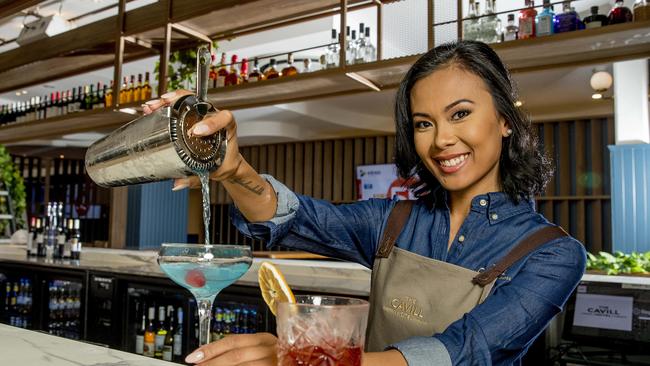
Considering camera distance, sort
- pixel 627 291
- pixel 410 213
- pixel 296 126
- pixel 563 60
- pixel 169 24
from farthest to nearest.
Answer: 1. pixel 296 126
2. pixel 169 24
3. pixel 563 60
4. pixel 627 291
5. pixel 410 213

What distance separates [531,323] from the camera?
93cm

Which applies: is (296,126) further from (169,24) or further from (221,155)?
(221,155)

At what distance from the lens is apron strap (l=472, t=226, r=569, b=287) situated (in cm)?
102

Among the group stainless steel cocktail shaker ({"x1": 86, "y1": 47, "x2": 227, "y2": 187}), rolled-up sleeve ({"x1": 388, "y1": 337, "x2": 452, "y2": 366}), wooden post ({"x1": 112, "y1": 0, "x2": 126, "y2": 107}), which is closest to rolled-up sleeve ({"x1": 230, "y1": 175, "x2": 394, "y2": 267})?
stainless steel cocktail shaker ({"x1": 86, "y1": 47, "x2": 227, "y2": 187})

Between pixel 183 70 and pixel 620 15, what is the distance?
2.59 metres

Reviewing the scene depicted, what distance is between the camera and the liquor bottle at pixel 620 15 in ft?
8.27

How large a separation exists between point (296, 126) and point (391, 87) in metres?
5.35

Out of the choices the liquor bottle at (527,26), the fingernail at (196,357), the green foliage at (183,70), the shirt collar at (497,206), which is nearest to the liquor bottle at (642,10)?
the liquor bottle at (527,26)

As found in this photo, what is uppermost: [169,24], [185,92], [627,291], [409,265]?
[169,24]

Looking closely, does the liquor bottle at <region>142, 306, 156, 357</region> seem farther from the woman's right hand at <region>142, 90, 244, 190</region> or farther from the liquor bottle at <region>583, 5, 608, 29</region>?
the liquor bottle at <region>583, 5, 608, 29</region>

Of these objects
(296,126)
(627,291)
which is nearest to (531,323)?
(627,291)

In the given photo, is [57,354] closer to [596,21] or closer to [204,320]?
[204,320]

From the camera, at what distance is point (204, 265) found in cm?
85

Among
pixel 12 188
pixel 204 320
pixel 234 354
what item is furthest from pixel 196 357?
pixel 12 188
